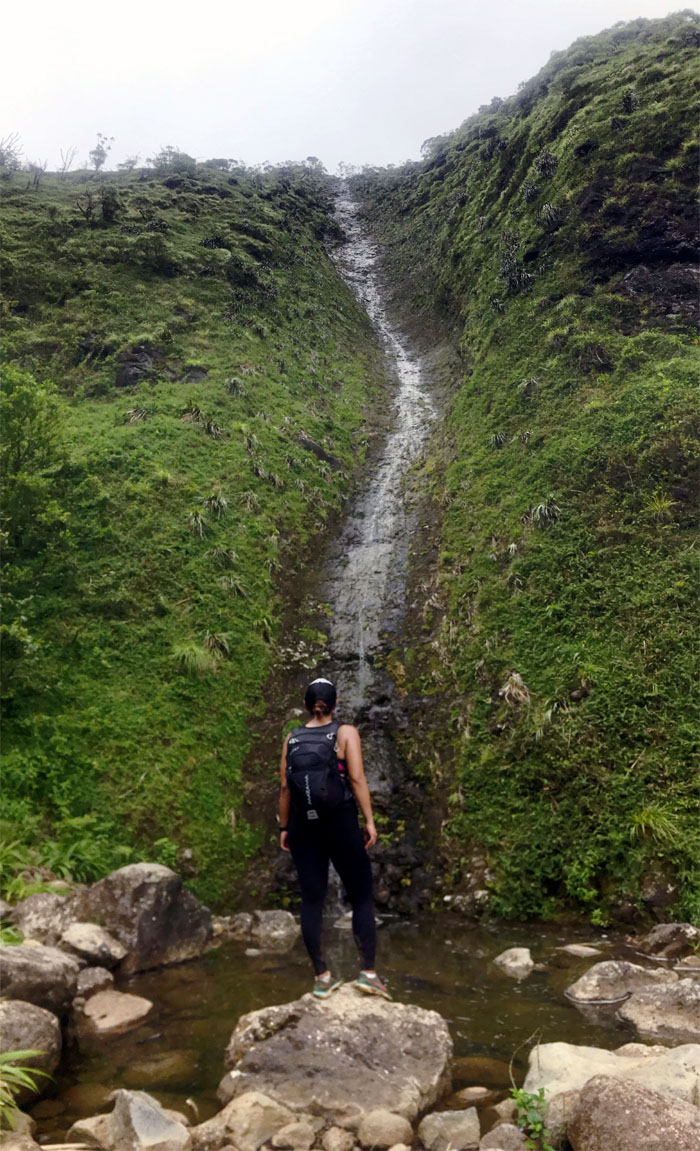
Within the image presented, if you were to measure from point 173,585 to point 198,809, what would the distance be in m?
5.12

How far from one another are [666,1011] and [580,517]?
9.30 meters

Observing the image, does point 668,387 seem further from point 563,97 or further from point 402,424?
point 563,97

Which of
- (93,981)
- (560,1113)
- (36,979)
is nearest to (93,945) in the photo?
(93,981)

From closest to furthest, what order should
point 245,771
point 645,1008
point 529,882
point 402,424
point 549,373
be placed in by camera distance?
1. point 645,1008
2. point 529,882
3. point 245,771
4. point 549,373
5. point 402,424

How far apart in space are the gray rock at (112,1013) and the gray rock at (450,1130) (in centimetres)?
313

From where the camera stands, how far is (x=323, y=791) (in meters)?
5.04

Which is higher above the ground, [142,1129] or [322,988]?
[142,1129]

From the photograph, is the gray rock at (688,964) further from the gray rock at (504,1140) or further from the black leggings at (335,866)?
the gray rock at (504,1140)

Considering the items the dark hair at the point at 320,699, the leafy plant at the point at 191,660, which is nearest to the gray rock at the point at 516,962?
the dark hair at the point at 320,699

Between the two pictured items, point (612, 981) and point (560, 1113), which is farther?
point (612, 981)

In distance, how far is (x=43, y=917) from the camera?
7.11m

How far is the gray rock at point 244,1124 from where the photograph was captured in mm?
3604

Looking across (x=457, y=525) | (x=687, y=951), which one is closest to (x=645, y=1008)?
(x=687, y=951)

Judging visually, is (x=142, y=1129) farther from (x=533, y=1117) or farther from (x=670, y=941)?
(x=670, y=941)
